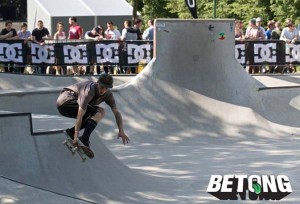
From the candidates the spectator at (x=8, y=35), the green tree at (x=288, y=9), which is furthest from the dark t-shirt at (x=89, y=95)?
the green tree at (x=288, y=9)

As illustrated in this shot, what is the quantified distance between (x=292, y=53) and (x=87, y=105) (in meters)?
Result: 9.44

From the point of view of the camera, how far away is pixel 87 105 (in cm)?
897

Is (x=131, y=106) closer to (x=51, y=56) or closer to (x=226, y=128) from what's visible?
(x=226, y=128)

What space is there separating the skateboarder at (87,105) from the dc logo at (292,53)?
29.4 feet

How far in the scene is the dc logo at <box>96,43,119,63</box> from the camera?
16844 mm

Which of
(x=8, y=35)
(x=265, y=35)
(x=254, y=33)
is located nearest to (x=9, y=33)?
(x=8, y=35)

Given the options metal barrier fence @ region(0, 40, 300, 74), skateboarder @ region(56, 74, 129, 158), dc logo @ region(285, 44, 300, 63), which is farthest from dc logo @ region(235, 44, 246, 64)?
skateboarder @ region(56, 74, 129, 158)

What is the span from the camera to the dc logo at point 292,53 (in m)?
17.2

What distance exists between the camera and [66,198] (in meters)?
8.19

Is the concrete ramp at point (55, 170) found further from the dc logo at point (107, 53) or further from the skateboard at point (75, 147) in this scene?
the dc logo at point (107, 53)

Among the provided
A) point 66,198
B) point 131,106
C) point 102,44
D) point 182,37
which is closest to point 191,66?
point 182,37

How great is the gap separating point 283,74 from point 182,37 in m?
3.66

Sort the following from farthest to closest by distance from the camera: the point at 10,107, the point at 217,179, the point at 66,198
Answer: the point at 10,107 → the point at 217,179 → the point at 66,198

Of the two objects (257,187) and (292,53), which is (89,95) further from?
(292,53)
